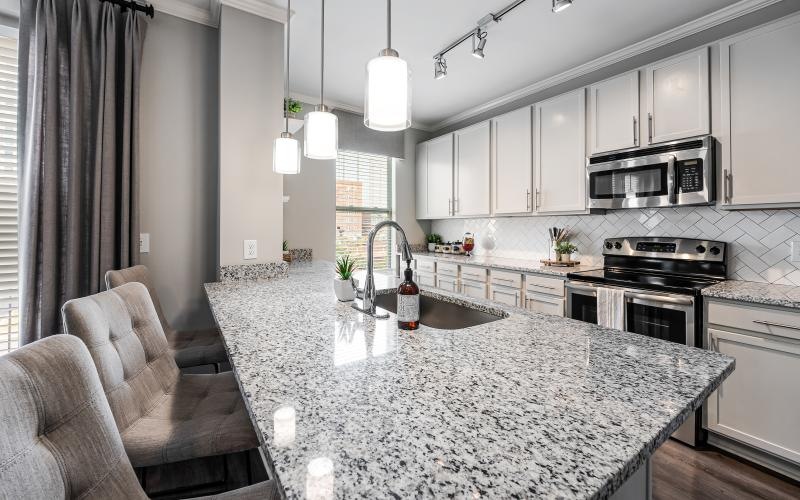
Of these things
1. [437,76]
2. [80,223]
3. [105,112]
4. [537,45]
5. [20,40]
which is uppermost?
[537,45]

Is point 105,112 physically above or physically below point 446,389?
above

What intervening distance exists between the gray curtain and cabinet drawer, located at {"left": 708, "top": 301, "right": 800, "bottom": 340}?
3.45 metres

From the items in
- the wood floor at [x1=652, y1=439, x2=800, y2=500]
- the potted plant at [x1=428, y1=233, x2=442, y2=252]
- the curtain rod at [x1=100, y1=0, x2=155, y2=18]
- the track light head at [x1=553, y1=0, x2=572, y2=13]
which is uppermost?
the curtain rod at [x1=100, y1=0, x2=155, y2=18]

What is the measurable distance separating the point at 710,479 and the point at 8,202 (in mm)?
4159

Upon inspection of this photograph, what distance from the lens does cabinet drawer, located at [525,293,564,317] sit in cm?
289

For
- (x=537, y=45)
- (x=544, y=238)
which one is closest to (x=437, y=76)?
(x=537, y=45)

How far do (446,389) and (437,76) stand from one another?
2.78 metres

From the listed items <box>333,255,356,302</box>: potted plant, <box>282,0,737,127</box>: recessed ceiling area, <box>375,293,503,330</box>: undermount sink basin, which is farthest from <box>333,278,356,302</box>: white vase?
<box>282,0,737,127</box>: recessed ceiling area

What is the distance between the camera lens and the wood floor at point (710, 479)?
1778mm

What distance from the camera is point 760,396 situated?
6.39 feet

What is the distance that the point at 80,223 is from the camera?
1.98 meters

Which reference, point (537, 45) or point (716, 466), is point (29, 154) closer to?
point (537, 45)

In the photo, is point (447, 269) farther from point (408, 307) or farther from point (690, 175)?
point (408, 307)

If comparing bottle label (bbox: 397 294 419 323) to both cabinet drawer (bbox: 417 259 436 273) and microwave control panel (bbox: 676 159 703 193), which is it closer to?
microwave control panel (bbox: 676 159 703 193)
